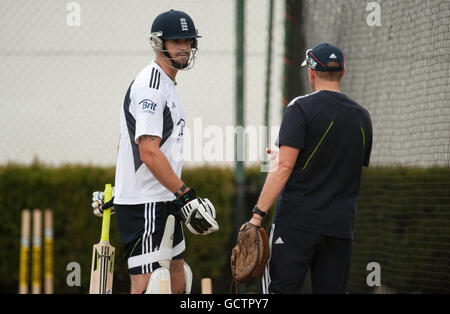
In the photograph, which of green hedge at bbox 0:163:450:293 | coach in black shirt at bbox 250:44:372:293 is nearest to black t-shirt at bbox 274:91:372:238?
coach in black shirt at bbox 250:44:372:293

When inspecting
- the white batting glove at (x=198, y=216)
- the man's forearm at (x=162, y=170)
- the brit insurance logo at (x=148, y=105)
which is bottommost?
the white batting glove at (x=198, y=216)

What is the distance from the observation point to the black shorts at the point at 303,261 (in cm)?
332

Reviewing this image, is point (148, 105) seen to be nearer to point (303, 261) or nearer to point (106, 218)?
point (106, 218)

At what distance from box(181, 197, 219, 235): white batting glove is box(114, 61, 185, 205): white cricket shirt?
7.5 inches

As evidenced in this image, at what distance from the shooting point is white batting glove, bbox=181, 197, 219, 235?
3289 mm

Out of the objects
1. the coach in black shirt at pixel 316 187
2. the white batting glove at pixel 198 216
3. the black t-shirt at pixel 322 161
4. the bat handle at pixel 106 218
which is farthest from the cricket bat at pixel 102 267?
the black t-shirt at pixel 322 161

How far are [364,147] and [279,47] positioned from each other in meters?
2.45

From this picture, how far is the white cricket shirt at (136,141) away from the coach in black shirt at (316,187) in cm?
56

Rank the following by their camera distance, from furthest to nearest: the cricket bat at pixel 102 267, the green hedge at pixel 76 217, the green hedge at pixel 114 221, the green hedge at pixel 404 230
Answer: the green hedge at pixel 76 217, the green hedge at pixel 114 221, the green hedge at pixel 404 230, the cricket bat at pixel 102 267

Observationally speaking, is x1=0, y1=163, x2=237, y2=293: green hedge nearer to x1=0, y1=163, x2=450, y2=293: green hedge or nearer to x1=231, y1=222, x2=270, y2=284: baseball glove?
x1=0, y1=163, x2=450, y2=293: green hedge

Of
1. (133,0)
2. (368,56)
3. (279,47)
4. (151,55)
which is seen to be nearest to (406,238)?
(368,56)

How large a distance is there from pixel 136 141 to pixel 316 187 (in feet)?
3.26

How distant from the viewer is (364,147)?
3461 millimetres

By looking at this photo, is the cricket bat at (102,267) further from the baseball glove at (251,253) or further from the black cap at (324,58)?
the black cap at (324,58)
